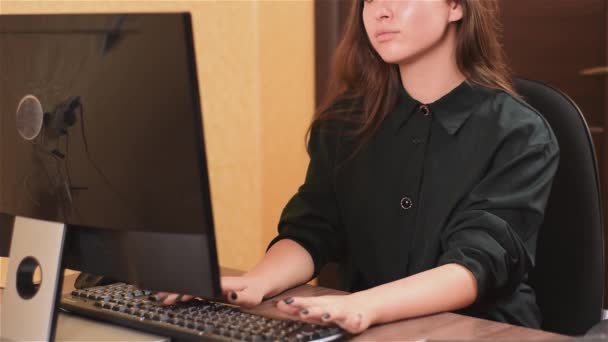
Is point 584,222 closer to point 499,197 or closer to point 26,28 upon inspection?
point 499,197

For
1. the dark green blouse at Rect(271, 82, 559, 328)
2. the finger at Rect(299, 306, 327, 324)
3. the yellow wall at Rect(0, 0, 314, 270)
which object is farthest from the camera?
the yellow wall at Rect(0, 0, 314, 270)

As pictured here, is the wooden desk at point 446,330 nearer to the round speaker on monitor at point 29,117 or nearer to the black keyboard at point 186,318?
the black keyboard at point 186,318

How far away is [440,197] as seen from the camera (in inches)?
52.5

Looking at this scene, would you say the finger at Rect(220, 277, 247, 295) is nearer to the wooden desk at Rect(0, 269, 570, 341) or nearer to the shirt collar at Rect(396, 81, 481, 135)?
the wooden desk at Rect(0, 269, 570, 341)

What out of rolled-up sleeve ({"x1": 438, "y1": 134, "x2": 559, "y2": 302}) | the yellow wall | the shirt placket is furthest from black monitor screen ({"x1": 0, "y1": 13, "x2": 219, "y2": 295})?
the yellow wall

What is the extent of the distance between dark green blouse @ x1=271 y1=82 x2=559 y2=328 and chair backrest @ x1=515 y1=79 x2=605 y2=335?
3cm

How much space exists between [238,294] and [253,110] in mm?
1675

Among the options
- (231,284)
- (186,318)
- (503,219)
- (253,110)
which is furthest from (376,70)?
(253,110)

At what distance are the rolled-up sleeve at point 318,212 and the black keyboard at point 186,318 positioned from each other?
292 millimetres

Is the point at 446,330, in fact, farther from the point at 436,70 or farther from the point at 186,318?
the point at 436,70

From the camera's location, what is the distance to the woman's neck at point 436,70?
1356mm

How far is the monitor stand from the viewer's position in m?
1.00

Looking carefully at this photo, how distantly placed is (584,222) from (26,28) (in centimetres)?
82

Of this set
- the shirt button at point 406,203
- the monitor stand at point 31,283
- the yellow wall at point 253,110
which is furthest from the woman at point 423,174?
the yellow wall at point 253,110
